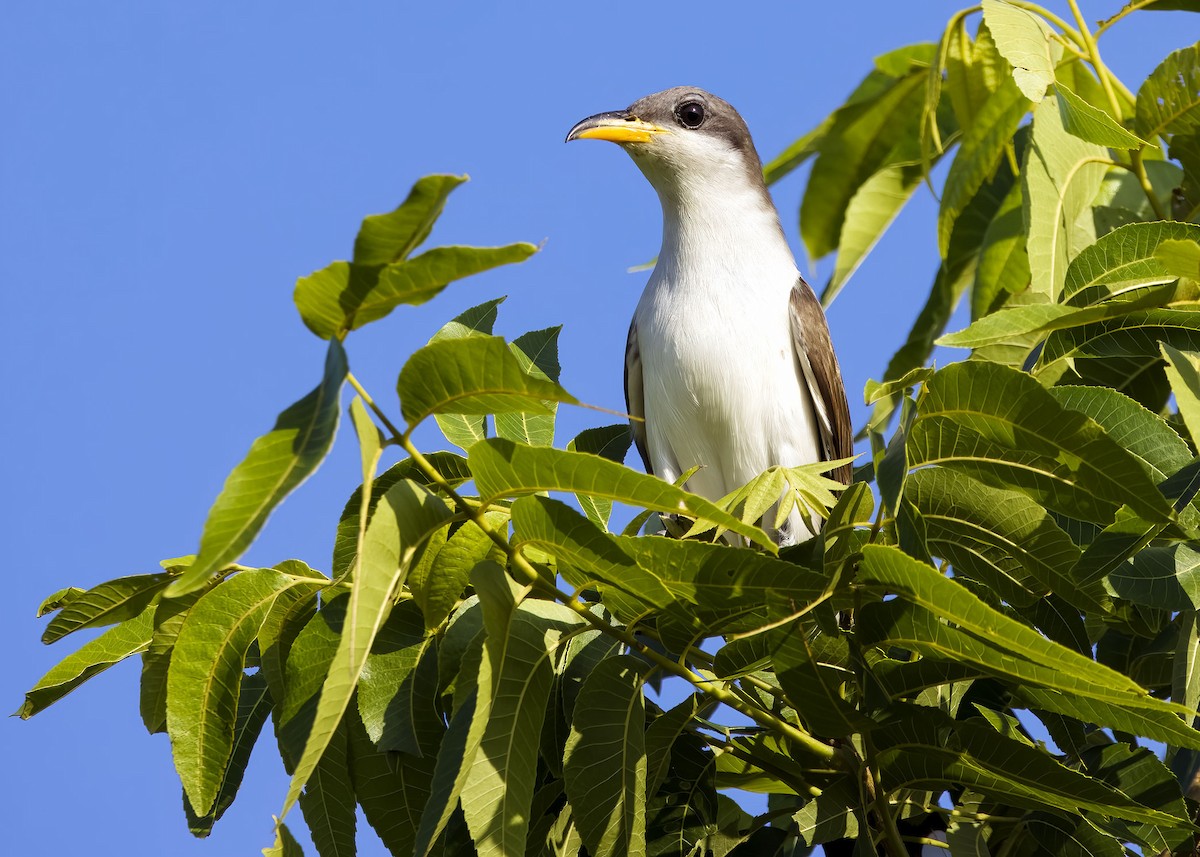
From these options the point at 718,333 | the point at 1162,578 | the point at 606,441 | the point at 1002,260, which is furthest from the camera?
the point at 718,333

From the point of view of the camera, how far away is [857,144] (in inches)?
223

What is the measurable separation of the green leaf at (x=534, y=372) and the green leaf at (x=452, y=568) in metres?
0.49

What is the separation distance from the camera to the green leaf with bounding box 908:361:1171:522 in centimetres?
241

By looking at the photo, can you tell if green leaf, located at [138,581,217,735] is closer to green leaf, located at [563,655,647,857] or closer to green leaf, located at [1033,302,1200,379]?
green leaf, located at [563,655,647,857]

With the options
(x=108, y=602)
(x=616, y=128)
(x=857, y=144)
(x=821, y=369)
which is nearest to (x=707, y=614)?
(x=108, y=602)

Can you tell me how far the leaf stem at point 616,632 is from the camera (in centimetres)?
253

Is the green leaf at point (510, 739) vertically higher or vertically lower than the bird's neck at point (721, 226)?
lower

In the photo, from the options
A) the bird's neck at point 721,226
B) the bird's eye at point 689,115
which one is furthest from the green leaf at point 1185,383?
the bird's eye at point 689,115

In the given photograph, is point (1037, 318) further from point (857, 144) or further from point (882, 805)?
point (857, 144)

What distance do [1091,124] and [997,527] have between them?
1.12m

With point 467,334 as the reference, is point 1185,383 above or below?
below

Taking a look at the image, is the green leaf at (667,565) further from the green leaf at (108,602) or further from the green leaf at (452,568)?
the green leaf at (108,602)

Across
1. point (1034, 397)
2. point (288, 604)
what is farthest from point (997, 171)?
point (288, 604)

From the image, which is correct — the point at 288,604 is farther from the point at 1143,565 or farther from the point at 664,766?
the point at 1143,565
